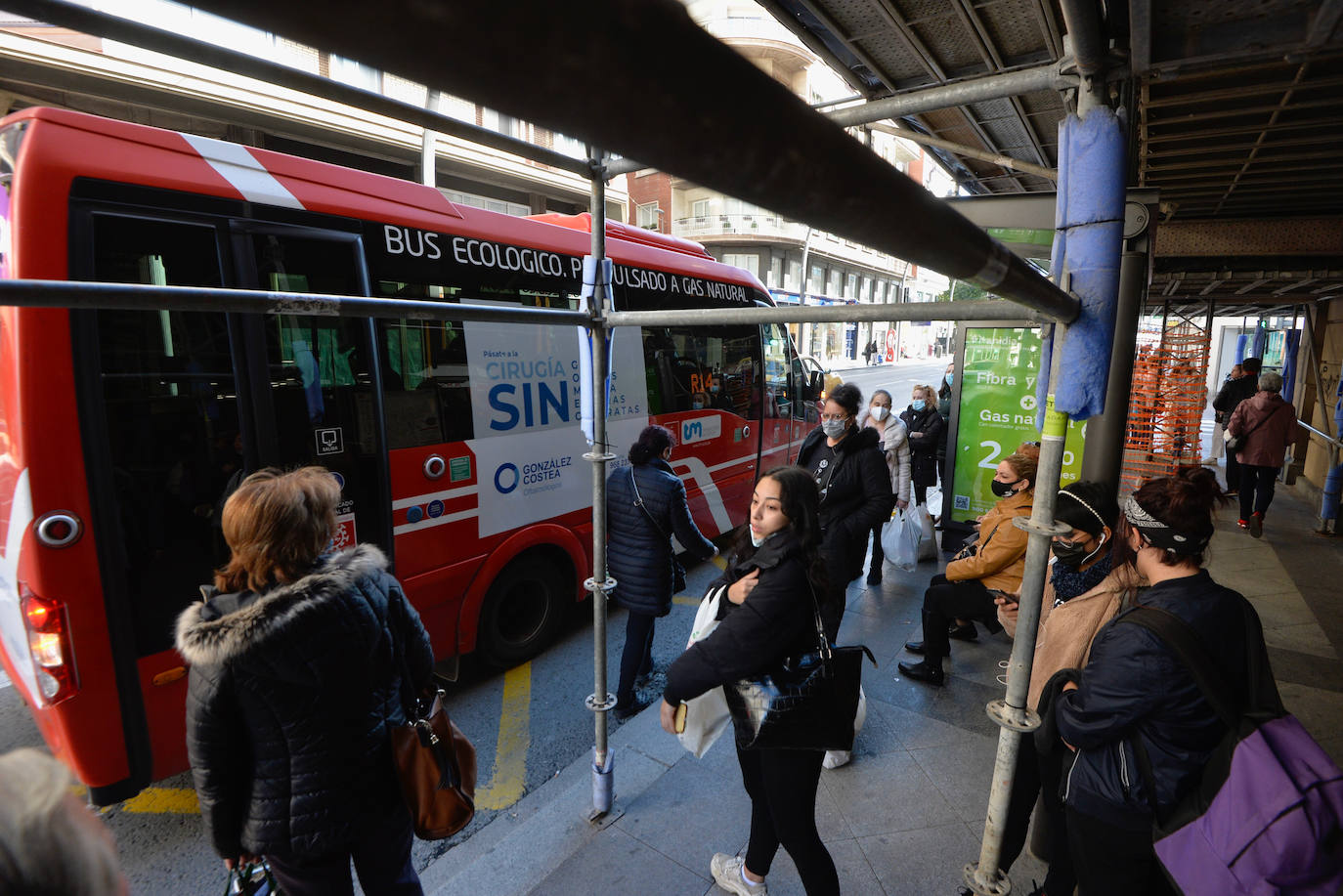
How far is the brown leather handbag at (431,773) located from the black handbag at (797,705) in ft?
2.94

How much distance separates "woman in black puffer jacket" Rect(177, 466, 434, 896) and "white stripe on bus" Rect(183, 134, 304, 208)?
2.07 meters

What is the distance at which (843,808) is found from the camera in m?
3.10

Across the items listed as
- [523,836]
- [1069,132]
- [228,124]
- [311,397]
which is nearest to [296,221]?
[311,397]

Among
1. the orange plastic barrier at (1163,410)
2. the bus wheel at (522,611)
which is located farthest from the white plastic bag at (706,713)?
the orange plastic barrier at (1163,410)

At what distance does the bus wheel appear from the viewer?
459 centimetres

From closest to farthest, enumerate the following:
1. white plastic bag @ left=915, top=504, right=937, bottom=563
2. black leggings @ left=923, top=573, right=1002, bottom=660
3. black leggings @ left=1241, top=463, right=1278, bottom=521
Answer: black leggings @ left=923, top=573, right=1002, bottom=660
white plastic bag @ left=915, top=504, right=937, bottom=563
black leggings @ left=1241, top=463, right=1278, bottom=521

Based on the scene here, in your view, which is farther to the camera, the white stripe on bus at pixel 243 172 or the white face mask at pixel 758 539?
the white stripe on bus at pixel 243 172

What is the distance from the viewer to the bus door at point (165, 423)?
284 centimetres

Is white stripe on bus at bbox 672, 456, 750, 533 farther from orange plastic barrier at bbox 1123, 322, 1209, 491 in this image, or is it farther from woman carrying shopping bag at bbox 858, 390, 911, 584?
orange plastic barrier at bbox 1123, 322, 1209, 491

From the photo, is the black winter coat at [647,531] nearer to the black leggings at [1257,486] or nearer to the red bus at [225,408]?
the red bus at [225,408]

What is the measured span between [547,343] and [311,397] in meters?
1.65

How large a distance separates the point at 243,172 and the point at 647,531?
2.77 m

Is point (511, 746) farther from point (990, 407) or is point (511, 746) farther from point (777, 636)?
point (990, 407)

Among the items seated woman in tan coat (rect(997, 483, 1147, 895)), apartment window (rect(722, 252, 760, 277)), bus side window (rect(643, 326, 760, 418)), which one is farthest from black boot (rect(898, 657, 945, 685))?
apartment window (rect(722, 252, 760, 277))
